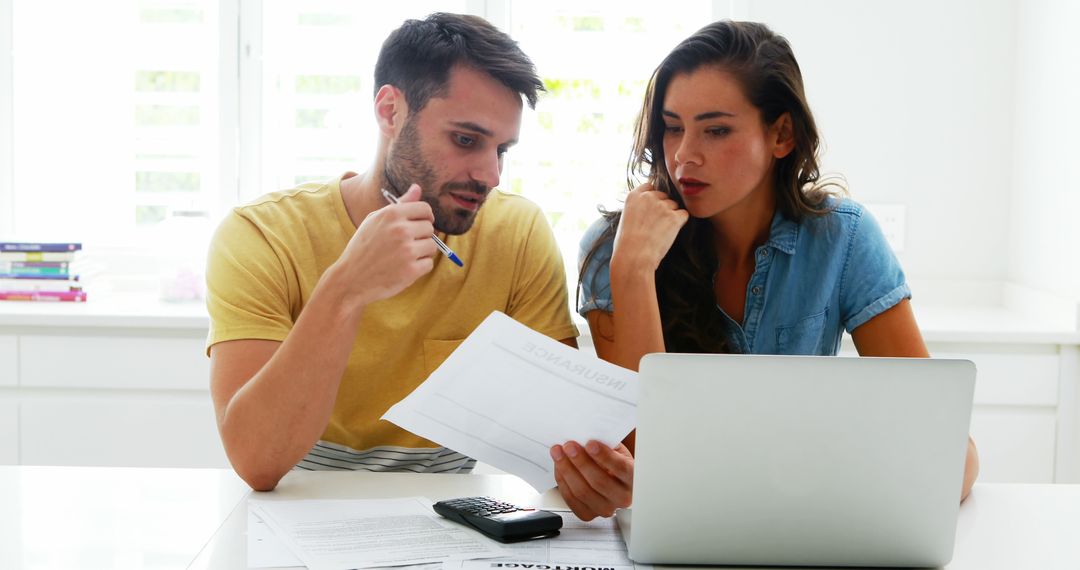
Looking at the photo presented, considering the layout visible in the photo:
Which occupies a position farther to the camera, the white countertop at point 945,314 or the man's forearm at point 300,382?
the white countertop at point 945,314

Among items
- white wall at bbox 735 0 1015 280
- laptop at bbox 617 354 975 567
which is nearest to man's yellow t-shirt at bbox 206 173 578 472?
laptop at bbox 617 354 975 567

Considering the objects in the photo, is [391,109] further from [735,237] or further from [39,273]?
[39,273]

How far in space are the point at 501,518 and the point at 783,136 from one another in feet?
2.68

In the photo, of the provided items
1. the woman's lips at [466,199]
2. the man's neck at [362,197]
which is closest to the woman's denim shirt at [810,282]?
the woman's lips at [466,199]

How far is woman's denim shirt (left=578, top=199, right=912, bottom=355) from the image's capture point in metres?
1.47

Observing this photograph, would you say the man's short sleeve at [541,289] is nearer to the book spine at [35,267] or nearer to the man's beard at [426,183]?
the man's beard at [426,183]

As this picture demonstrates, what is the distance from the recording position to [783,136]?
1508mm

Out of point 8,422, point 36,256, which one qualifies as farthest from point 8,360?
point 36,256

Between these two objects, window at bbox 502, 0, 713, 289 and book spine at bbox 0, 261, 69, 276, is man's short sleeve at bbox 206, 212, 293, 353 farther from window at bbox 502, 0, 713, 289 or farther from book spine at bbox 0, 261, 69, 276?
window at bbox 502, 0, 713, 289

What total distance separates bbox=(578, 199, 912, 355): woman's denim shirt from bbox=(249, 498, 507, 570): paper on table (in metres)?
0.57

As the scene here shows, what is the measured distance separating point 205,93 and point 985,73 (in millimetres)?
2109

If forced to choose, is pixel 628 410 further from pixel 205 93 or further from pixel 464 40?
pixel 205 93

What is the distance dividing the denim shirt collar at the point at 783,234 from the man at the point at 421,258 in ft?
1.06

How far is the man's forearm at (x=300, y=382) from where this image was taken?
1132 mm
